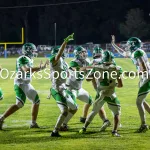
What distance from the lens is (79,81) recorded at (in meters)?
11.5

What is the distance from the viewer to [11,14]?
77062 millimetres

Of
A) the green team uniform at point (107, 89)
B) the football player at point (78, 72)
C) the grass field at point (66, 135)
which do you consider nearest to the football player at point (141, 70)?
the grass field at point (66, 135)

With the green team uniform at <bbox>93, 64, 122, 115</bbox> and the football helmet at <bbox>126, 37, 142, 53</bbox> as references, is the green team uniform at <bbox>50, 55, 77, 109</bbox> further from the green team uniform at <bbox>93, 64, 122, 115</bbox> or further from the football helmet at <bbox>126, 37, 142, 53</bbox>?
the football helmet at <bbox>126, 37, 142, 53</bbox>

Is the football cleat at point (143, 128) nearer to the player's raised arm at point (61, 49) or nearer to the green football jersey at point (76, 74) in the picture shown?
the green football jersey at point (76, 74)

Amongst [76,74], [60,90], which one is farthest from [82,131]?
[76,74]

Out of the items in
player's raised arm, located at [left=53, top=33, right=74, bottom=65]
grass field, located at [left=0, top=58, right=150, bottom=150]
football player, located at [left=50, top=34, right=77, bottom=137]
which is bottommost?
grass field, located at [left=0, top=58, right=150, bottom=150]

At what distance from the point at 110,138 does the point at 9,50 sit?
5415 cm

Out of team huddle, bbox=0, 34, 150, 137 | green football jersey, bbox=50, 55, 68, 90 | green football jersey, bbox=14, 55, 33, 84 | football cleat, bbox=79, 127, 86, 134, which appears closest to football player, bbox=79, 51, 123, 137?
team huddle, bbox=0, 34, 150, 137

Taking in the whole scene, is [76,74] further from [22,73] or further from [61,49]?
[61,49]

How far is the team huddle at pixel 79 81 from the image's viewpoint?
398 inches

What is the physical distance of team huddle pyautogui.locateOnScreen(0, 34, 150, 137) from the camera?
10.1m

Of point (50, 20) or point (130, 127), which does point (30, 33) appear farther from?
point (130, 127)

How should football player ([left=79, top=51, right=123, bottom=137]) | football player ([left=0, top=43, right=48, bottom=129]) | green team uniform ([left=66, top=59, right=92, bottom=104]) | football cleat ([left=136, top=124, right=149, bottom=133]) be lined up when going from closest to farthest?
football player ([left=79, top=51, right=123, bottom=137]) < football cleat ([left=136, top=124, right=149, bottom=133]) < football player ([left=0, top=43, right=48, bottom=129]) < green team uniform ([left=66, top=59, right=92, bottom=104])

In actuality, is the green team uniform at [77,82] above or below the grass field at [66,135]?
above
